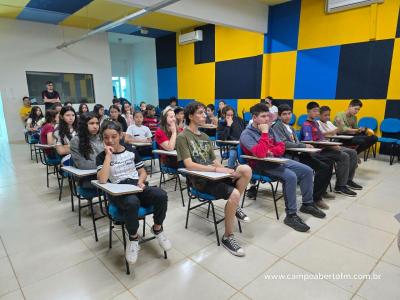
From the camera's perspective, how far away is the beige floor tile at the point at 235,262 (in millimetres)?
1883

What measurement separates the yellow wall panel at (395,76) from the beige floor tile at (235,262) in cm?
485

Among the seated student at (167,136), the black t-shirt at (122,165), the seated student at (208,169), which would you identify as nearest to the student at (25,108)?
the seated student at (167,136)

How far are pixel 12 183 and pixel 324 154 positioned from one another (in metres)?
4.75

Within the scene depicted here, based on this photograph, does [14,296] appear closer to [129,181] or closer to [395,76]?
[129,181]

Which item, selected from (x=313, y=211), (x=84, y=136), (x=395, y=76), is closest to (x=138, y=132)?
(x=84, y=136)

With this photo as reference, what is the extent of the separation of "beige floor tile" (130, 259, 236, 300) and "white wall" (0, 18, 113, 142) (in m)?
8.24

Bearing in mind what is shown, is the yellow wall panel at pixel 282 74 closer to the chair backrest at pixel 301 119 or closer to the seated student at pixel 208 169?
the chair backrest at pixel 301 119

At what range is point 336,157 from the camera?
3336 millimetres

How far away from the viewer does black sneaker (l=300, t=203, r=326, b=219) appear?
2.78 metres

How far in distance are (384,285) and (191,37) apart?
8.35 metres

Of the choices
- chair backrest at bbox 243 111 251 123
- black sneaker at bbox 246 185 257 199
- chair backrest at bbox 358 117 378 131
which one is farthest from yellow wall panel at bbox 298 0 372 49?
black sneaker at bbox 246 185 257 199

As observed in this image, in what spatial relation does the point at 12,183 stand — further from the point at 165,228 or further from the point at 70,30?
the point at 70,30

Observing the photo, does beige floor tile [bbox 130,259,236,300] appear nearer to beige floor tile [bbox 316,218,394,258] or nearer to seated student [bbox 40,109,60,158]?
beige floor tile [bbox 316,218,394,258]

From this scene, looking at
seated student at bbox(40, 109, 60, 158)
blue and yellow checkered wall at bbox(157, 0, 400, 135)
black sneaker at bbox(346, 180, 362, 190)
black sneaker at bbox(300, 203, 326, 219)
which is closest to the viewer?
black sneaker at bbox(300, 203, 326, 219)
